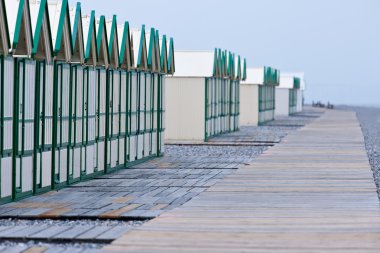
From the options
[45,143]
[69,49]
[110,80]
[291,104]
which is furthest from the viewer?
[291,104]

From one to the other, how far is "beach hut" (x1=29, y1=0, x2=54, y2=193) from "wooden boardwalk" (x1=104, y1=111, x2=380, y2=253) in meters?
2.76

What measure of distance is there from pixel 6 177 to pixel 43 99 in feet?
7.21

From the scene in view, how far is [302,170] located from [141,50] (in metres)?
5.32

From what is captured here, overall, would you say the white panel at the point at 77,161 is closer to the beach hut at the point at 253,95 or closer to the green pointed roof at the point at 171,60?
the green pointed roof at the point at 171,60

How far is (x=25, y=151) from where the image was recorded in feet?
54.8

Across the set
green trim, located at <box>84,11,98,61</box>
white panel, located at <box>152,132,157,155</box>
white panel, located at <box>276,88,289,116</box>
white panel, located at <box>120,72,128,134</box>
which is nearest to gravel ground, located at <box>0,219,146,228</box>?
green trim, located at <box>84,11,98,61</box>

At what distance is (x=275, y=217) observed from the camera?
14383 millimetres

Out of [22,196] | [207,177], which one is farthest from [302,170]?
[22,196]

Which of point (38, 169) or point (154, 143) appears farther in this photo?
point (154, 143)

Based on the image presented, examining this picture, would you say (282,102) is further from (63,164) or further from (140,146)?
(63,164)

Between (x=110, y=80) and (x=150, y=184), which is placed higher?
(x=110, y=80)

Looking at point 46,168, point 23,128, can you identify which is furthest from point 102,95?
point 23,128

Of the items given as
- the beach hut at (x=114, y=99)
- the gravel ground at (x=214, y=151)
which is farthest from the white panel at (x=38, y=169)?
the gravel ground at (x=214, y=151)

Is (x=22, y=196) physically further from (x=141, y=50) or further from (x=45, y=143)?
(x=141, y=50)
